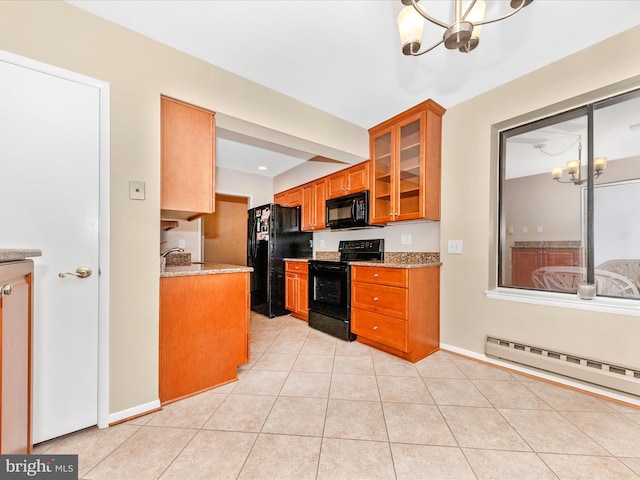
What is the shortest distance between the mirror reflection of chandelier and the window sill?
0.91 meters

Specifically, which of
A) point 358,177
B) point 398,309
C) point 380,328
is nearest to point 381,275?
point 398,309

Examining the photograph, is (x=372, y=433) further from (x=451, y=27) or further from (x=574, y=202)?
(x=574, y=202)

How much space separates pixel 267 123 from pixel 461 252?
2163 mm

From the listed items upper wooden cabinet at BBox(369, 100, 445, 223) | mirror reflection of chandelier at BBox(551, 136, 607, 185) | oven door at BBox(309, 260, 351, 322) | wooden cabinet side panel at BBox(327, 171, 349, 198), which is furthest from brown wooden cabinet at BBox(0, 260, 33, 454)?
mirror reflection of chandelier at BBox(551, 136, 607, 185)

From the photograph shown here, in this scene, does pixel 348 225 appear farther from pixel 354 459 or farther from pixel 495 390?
pixel 354 459

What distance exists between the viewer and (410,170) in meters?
2.78

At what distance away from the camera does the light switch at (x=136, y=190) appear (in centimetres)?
165

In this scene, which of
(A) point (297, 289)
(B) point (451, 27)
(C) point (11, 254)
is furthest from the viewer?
(A) point (297, 289)

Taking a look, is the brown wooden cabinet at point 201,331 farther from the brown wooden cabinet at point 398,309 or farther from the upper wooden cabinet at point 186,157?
the brown wooden cabinet at point 398,309

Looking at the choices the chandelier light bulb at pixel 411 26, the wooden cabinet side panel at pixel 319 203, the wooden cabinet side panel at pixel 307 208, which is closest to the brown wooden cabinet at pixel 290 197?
the wooden cabinet side panel at pixel 307 208

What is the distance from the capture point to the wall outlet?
2.62m

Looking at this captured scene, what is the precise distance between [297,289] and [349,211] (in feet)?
4.56

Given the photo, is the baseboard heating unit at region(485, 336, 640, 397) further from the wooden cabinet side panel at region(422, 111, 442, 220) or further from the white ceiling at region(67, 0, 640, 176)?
the white ceiling at region(67, 0, 640, 176)

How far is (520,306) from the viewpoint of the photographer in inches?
88.9
